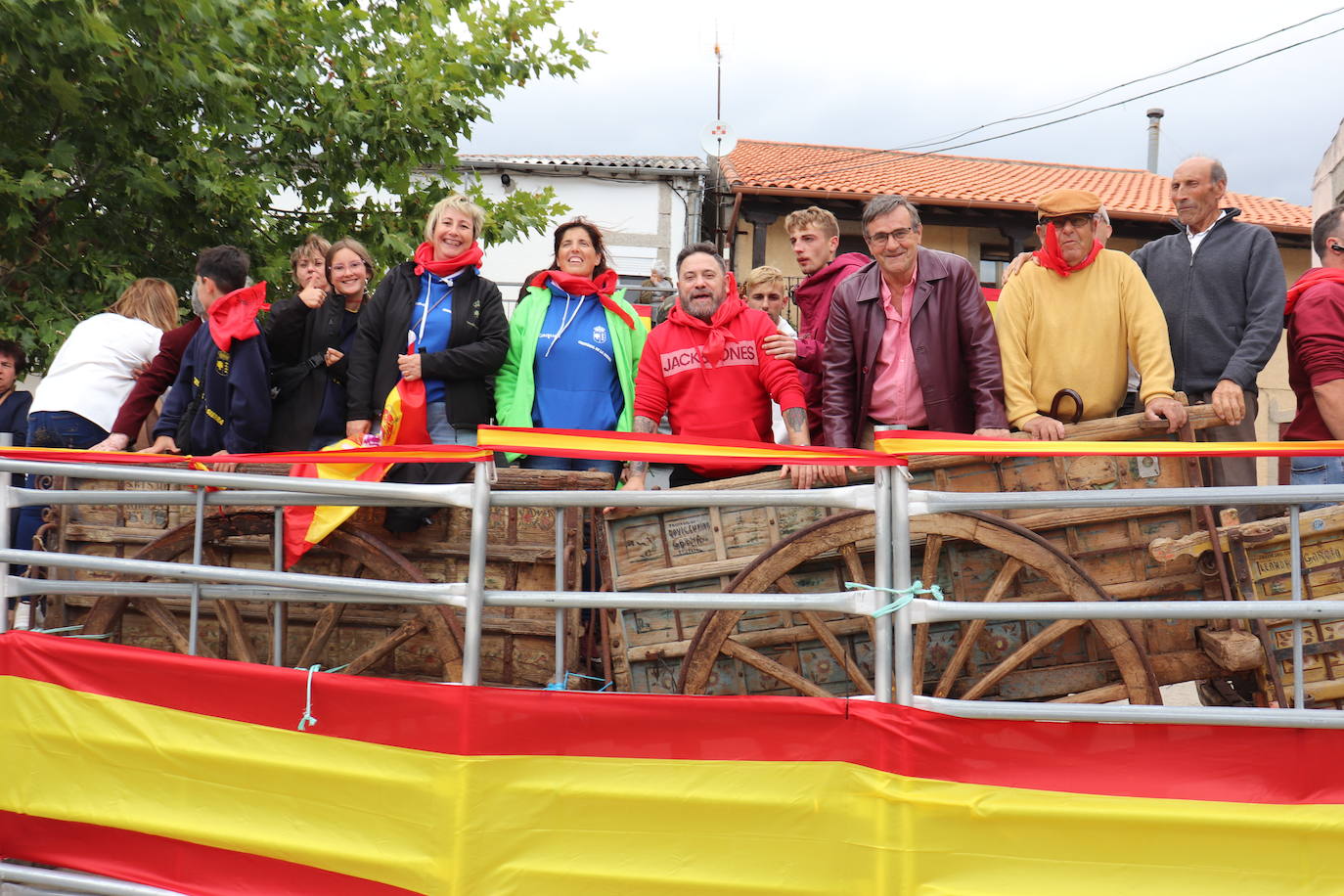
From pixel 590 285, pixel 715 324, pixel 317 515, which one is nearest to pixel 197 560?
pixel 317 515

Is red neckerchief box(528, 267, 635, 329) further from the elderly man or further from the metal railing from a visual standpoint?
the metal railing

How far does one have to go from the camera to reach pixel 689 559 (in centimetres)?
393

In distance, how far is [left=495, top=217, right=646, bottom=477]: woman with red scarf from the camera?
4.84m

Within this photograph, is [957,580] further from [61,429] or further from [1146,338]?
[61,429]

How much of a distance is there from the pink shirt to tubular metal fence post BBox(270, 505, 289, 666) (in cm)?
246

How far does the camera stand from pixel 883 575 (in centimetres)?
289

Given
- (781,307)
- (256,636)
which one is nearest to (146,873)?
(256,636)

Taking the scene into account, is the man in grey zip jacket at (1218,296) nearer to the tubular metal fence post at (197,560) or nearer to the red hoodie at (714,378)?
the red hoodie at (714,378)

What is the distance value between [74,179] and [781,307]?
16.1ft

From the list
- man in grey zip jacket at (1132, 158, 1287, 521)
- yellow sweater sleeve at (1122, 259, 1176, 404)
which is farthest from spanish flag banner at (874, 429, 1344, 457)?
man in grey zip jacket at (1132, 158, 1287, 521)

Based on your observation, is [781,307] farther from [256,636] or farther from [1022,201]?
[1022,201]

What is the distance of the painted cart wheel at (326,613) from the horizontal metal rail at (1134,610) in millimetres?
1861

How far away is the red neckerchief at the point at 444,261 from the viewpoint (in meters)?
4.91

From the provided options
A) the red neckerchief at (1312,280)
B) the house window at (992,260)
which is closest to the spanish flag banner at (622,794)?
the red neckerchief at (1312,280)
